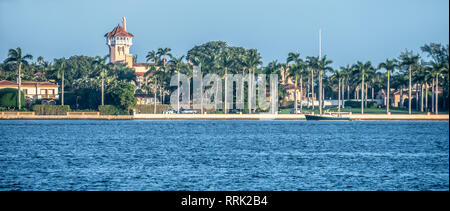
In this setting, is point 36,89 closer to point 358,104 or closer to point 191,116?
point 191,116

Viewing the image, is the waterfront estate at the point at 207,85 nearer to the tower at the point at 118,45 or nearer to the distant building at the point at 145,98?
the distant building at the point at 145,98

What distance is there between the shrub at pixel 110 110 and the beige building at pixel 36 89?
14.2 metres

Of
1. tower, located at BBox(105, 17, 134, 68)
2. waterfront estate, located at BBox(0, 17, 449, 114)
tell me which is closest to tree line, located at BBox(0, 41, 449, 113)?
waterfront estate, located at BBox(0, 17, 449, 114)

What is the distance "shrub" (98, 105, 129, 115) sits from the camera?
123 m

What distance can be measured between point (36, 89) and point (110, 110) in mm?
18539

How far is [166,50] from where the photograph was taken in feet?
486

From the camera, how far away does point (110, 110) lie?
12394 centimetres

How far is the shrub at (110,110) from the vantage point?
404 ft

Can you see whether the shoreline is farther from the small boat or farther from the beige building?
the beige building

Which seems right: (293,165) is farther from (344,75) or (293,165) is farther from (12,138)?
(344,75)

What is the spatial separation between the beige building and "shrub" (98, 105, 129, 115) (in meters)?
14.2
